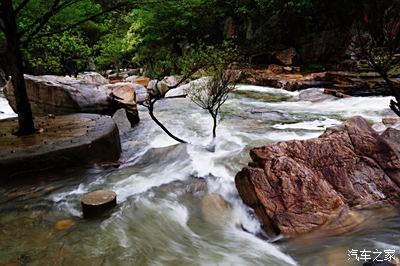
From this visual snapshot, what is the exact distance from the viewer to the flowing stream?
4586 millimetres

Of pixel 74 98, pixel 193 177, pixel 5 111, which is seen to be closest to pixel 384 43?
pixel 193 177

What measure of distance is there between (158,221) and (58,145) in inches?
112

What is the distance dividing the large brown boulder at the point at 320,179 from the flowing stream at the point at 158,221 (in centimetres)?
28

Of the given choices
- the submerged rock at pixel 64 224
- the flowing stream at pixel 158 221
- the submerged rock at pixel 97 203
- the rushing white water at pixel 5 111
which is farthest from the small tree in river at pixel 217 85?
the rushing white water at pixel 5 111

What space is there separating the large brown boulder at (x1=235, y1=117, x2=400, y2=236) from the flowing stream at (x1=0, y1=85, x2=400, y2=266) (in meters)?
0.28

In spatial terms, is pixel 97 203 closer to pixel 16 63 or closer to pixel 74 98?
pixel 16 63

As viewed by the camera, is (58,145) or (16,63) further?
A: (16,63)

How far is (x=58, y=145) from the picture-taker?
7.04 metres

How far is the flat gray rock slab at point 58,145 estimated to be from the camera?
6.48 meters

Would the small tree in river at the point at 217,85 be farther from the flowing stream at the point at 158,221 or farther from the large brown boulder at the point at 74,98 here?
the large brown boulder at the point at 74,98

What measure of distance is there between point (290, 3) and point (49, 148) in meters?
19.2

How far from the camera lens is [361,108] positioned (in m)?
13.5

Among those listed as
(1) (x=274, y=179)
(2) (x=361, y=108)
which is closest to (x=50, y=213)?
(1) (x=274, y=179)

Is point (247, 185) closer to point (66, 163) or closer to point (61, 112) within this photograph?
point (66, 163)
